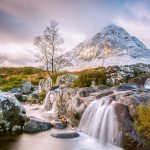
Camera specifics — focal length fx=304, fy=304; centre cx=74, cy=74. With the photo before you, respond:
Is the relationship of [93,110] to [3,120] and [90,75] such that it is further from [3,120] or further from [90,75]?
[90,75]

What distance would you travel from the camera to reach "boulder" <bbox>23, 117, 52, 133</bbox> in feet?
69.0

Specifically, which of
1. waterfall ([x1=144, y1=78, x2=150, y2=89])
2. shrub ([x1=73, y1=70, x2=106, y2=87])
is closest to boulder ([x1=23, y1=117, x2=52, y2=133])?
shrub ([x1=73, y1=70, x2=106, y2=87])

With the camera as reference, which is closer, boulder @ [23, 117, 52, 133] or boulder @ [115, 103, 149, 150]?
boulder @ [115, 103, 149, 150]

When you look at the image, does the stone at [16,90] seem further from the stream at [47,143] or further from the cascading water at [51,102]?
the stream at [47,143]

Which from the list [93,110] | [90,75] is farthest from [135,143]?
[90,75]

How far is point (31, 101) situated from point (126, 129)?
29058 mm

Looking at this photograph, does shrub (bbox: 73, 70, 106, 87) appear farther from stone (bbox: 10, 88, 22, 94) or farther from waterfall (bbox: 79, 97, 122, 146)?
stone (bbox: 10, 88, 22, 94)

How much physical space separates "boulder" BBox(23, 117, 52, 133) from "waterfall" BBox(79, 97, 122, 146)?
2.50m

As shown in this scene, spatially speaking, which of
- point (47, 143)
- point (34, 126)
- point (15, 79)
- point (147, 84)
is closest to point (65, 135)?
point (47, 143)

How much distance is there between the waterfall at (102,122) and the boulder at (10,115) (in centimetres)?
439

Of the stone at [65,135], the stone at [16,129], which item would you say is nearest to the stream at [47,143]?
the stone at [65,135]

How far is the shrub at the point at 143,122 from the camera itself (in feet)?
49.3

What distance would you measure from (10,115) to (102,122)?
6.60m

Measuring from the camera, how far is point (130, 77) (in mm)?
33312
